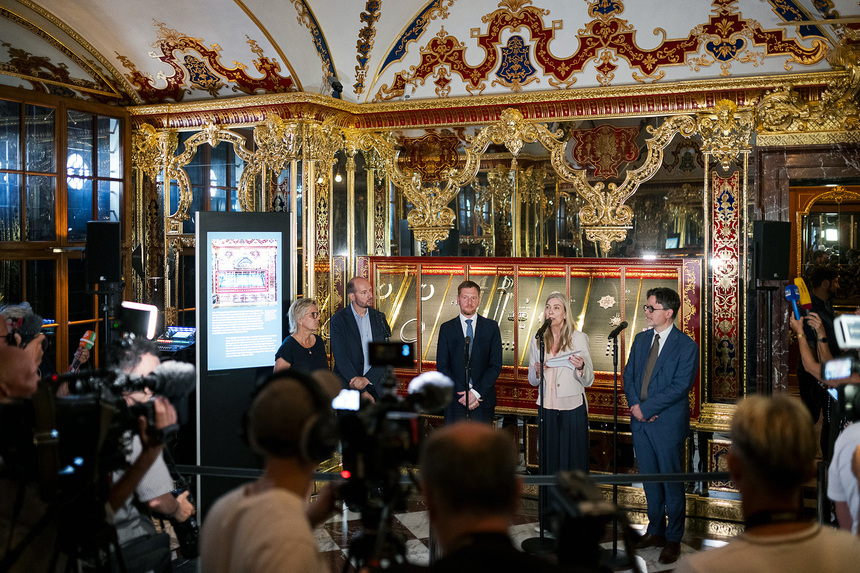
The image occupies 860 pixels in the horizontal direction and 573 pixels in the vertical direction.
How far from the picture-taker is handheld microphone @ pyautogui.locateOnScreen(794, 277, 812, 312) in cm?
519

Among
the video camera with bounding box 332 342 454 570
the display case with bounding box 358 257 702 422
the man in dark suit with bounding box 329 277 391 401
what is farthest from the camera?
the display case with bounding box 358 257 702 422

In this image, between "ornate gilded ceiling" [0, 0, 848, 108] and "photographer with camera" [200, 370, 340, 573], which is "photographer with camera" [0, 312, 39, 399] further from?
"ornate gilded ceiling" [0, 0, 848, 108]

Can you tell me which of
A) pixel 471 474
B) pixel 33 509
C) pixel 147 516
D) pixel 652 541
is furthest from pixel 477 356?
pixel 471 474

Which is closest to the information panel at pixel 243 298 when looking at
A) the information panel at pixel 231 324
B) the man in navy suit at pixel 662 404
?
the information panel at pixel 231 324

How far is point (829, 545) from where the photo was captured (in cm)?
167

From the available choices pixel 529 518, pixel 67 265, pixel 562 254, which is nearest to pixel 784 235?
pixel 562 254

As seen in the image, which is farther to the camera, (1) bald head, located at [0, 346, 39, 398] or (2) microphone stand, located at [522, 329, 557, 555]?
(2) microphone stand, located at [522, 329, 557, 555]

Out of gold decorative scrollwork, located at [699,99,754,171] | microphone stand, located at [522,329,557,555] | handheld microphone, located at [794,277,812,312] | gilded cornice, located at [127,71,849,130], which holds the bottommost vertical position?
microphone stand, located at [522,329,557,555]

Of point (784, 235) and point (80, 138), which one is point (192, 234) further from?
point (784, 235)

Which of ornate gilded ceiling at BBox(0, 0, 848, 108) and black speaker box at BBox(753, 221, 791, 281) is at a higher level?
ornate gilded ceiling at BBox(0, 0, 848, 108)

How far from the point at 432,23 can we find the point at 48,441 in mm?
4955

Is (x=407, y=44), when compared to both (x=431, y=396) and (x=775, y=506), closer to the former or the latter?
(x=431, y=396)

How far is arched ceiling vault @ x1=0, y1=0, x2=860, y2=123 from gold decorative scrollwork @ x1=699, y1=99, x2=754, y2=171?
128 mm

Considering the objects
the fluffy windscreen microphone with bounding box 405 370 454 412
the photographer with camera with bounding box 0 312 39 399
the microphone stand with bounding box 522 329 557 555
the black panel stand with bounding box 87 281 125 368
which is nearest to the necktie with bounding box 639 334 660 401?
the microphone stand with bounding box 522 329 557 555
